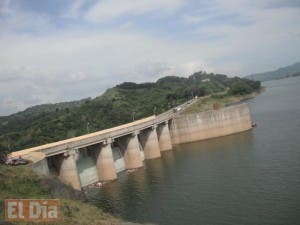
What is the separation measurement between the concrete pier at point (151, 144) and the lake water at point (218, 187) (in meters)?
2.08

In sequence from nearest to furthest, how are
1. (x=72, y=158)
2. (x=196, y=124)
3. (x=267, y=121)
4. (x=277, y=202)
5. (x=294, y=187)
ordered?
(x=277, y=202)
(x=294, y=187)
(x=72, y=158)
(x=196, y=124)
(x=267, y=121)

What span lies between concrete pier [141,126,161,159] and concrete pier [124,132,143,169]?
7.09 metres

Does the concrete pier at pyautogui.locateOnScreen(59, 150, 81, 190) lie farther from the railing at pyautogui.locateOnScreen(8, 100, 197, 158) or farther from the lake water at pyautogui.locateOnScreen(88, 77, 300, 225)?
the lake water at pyautogui.locateOnScreen(88, 77, 300, 225)

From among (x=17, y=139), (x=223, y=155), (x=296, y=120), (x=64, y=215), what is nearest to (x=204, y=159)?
(x=223, y=155)

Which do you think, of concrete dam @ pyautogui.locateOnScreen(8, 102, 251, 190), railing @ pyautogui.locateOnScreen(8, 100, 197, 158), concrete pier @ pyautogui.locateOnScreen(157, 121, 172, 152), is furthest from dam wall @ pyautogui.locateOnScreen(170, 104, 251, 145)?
railing @ pyautogui.locateOnScreen(8, 100, 197, 158)

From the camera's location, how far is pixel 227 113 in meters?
90.4

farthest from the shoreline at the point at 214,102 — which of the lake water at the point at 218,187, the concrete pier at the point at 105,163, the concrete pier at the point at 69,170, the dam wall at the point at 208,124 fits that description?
the concrete pier at the point at 69,170

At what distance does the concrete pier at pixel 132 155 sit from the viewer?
6975 cm

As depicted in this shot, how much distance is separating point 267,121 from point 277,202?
61.4m

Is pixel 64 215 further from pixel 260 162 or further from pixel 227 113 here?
pixel 227 113

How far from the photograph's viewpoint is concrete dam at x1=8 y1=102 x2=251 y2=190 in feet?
187

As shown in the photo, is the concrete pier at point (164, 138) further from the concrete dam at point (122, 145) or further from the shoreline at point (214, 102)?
the shoreline at point (214, 102)

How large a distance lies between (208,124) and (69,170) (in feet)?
Answer: 137

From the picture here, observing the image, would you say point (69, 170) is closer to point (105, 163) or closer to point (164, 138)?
point (105, 163)
